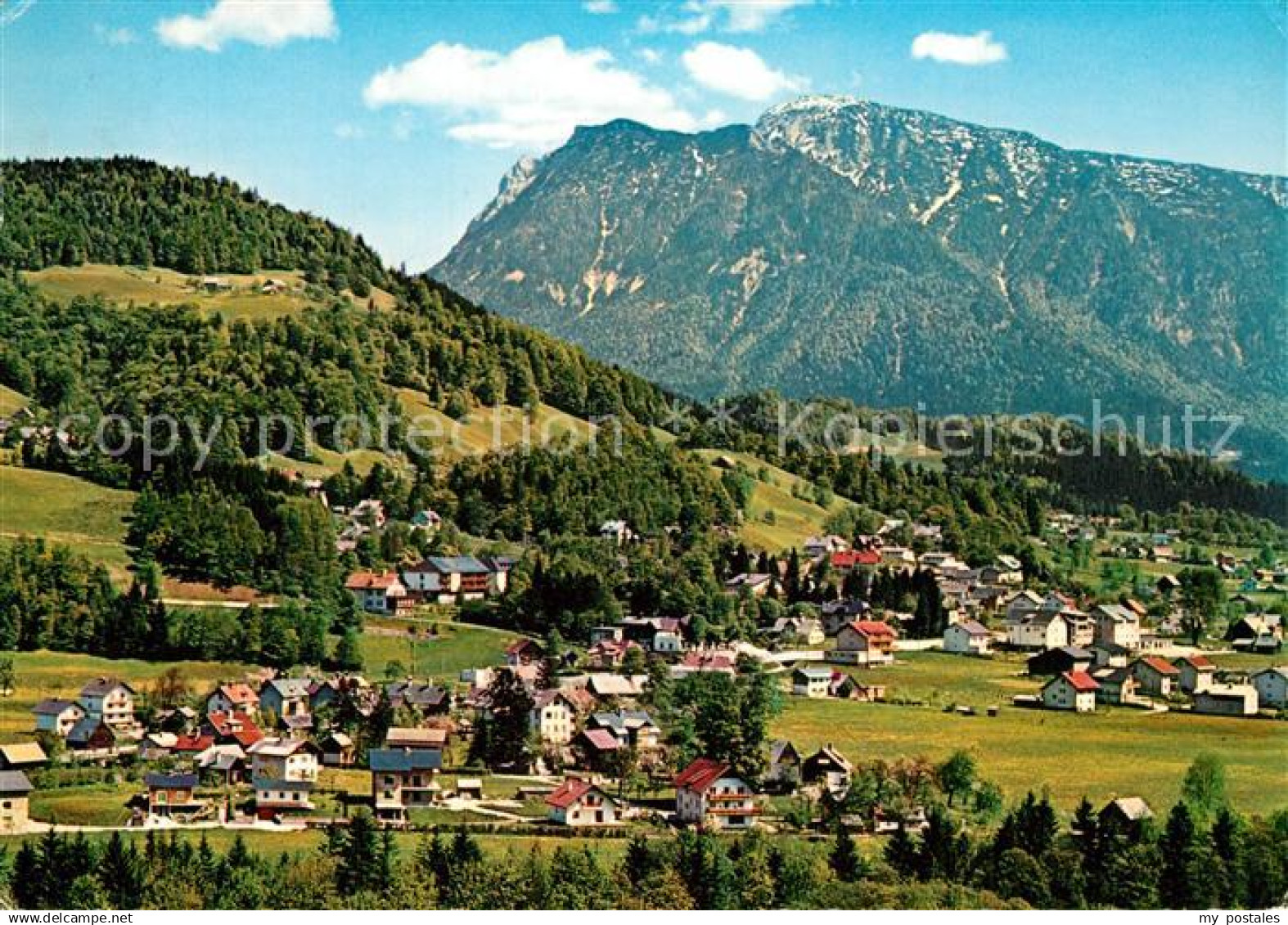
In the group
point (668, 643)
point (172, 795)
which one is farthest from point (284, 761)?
point (668, 643)

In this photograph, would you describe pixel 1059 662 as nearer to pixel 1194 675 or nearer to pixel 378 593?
pixel 1194 675

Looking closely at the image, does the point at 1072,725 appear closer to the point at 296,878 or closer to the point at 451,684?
the point at 451,684

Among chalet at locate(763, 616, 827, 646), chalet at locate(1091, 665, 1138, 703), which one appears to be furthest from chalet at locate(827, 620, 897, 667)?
chalet at locate(1091, 665, 1138, 703)

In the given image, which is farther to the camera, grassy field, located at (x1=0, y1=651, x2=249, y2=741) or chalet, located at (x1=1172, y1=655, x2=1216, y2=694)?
chalet, located at (x1=1172, y1=655, x2=1216, y2=694)

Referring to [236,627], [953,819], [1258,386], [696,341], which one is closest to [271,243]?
[236,627]

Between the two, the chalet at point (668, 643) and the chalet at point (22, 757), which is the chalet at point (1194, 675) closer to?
the chalet at point (668, 643)

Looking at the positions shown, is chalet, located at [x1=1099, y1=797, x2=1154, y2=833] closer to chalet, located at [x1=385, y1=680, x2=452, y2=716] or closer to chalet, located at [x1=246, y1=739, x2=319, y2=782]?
chalet, located at [x1=246, y1=739, x2=319, y2=782]
